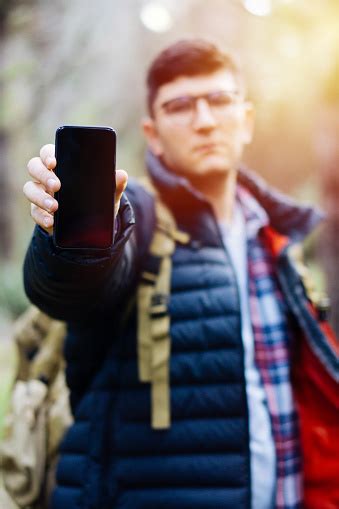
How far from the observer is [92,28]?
32.0 ft

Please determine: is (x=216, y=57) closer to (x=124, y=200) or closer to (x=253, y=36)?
(x=124, y=200)

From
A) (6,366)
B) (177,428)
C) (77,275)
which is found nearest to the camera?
(77,275)

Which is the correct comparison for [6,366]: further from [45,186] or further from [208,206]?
[45,186]

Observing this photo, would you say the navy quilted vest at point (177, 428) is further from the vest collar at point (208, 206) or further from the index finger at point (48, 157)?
the index finger at point (48, 157)

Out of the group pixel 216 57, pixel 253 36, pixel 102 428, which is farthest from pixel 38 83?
pixel 102 428

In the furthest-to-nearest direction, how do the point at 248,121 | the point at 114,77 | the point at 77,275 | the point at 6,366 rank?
the point at 114,77 < the point at 6,366 < the point at 248,121 < the point at 77,275

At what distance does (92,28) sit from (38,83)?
1298 mm

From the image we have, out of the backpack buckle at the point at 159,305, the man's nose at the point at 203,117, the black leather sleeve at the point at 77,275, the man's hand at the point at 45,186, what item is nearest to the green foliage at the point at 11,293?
the man's nose at the point at 203,117

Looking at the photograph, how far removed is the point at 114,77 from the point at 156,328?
431 inches

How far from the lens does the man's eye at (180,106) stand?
7.16ft

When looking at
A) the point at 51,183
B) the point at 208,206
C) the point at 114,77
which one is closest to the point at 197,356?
the point at 208,206

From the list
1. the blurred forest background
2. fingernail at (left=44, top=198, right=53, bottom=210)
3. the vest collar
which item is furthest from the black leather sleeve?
the blurred forest background

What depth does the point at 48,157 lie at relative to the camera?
4.21 feet

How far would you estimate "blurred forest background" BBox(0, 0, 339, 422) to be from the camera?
27.5 ft
